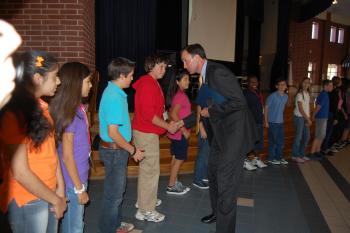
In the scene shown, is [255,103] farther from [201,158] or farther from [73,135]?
[73,135]

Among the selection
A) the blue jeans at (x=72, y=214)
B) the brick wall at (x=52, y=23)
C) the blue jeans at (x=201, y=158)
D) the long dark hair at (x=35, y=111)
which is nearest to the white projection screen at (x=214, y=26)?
the brick wall at (x=52, y=23)

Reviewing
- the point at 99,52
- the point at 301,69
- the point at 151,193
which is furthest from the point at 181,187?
the point at 301,69

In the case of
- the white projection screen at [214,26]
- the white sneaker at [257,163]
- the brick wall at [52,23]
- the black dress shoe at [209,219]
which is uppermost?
the white projection screen at [214,26]

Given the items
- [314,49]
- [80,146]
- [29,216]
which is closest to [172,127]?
[80,146]

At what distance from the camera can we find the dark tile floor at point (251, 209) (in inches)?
118

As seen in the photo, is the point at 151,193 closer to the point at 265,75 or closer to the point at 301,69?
the point at 265,75

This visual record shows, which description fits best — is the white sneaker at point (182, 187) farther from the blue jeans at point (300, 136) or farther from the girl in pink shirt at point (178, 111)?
the blue jeans at point (300, 136)

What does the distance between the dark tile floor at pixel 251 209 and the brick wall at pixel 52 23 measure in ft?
6.54

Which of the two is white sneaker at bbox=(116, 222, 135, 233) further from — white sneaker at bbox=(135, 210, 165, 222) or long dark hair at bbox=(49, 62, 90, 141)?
long dark hair at bbox=(49, 62, 90, 141)

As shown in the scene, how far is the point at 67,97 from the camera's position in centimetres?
175

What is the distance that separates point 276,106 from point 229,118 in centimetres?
287

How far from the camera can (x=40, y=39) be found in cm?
454

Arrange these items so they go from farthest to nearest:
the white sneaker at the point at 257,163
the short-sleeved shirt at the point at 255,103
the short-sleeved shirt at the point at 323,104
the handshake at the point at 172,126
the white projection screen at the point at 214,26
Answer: the white projection screen at the point at 214,26 → the short-sleeved shirt at the point at 323,104 → the white sneaker at the point at 257,163 → the short-sleeved shirt at the point at 255,103 → the handshake at the point at 172,126

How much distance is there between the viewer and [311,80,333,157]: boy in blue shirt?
568 centimetres
